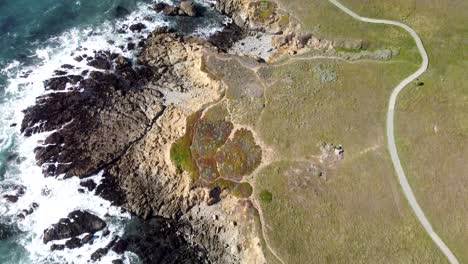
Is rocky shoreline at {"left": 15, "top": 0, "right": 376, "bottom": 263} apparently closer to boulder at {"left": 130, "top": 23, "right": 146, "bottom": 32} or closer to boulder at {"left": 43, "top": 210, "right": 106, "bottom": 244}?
boulder at {"left": 43, "top": 210, "right": 106, "bottom": 244}

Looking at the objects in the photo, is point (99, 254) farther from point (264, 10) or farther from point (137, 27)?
point (264, 10)

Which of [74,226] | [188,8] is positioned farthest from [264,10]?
[74,226]

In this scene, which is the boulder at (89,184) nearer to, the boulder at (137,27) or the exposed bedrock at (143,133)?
the exposed bedrock at (143,133)

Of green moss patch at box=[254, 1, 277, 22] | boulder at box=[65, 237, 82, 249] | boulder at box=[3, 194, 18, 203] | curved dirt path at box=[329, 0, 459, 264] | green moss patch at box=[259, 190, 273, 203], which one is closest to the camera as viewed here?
curved dirt path at box=[329, 0, 459, 264]

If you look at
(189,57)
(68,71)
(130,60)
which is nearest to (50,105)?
(68,71)

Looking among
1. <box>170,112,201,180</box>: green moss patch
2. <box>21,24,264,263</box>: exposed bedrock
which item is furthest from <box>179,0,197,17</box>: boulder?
<box>170,112,201,180</box>: green moss patch

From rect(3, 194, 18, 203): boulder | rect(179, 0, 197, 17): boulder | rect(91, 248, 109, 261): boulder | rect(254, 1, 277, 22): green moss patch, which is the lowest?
rect(91, 248, 109, 261): boulder
